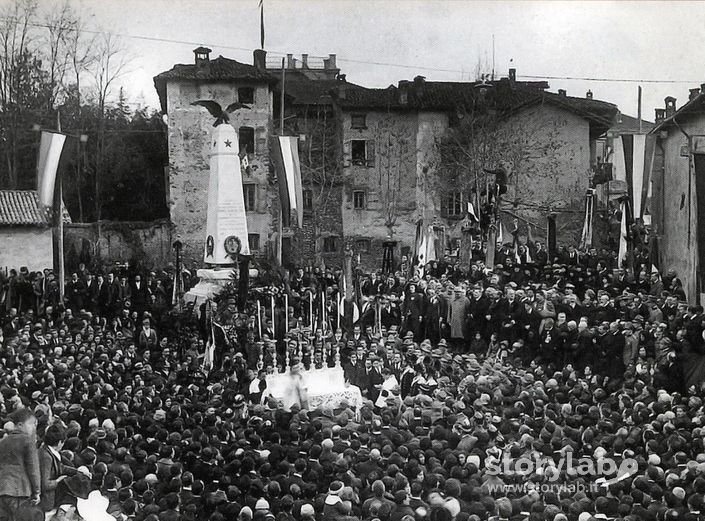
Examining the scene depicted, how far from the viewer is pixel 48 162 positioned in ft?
64.2

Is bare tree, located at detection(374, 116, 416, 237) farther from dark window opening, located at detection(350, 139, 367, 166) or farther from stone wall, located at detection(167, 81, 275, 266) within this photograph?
stone wall, located at detection(167, 81, 275, 266)

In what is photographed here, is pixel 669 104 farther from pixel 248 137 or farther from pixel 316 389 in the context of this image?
pixel 316 389

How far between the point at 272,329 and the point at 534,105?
2159cm

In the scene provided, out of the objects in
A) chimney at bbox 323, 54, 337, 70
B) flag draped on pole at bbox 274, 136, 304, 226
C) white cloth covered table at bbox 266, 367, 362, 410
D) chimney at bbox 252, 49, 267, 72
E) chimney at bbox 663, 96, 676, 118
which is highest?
chimney at bbox 323, 54, 337, 70

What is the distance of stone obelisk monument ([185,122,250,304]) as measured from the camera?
22078 millimetres

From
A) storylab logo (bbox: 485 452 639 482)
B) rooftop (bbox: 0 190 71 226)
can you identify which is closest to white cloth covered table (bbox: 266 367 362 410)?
storylab logo (bbox: 485 452 639 482)

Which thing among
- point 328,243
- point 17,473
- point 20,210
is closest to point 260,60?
point 328,243

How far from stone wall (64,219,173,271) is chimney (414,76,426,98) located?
1142 cm

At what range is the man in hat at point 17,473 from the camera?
25.3 feet

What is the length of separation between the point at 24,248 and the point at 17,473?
21076 mm

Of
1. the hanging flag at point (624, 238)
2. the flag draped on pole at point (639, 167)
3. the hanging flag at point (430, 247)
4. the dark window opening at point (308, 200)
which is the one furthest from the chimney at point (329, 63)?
the flag draped on pole at point (639, 167)

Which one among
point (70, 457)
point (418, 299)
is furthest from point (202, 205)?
point (70, 457)

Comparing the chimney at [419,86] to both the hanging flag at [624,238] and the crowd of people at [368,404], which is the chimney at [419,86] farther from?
the crowd of people at [368,404]

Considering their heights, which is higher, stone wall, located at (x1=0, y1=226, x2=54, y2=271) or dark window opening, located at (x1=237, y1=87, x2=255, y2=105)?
dark window opening, located at (x1=237, y1=87, x2=255, y2=105)
